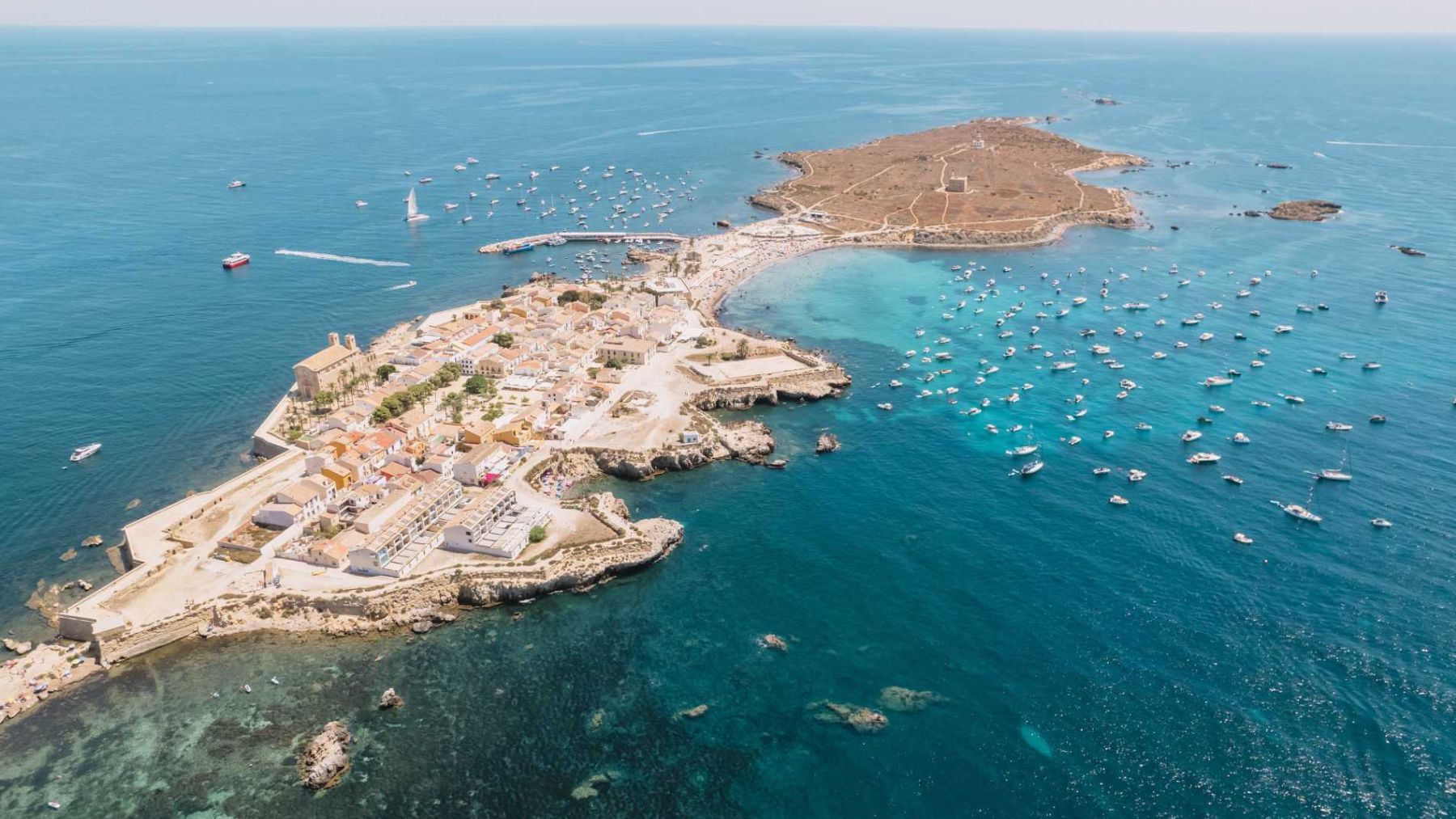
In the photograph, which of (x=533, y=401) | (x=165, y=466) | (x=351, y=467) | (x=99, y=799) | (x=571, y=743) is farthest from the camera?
(x=533, y=401)

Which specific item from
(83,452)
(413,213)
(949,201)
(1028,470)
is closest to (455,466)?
(83,452)

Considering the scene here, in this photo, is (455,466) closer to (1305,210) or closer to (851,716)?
(851,716)

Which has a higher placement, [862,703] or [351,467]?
[351,467]

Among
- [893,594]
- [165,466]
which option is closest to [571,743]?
[893,594]

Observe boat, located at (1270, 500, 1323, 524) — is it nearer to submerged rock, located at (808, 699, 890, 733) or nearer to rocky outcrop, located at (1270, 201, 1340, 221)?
submerged rock, located at (808, 699, 890, 733)

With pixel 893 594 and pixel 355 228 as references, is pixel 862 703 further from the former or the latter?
pixel 355 228

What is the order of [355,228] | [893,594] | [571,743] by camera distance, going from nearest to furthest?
[571,743] < [893,594] < [355,228]
